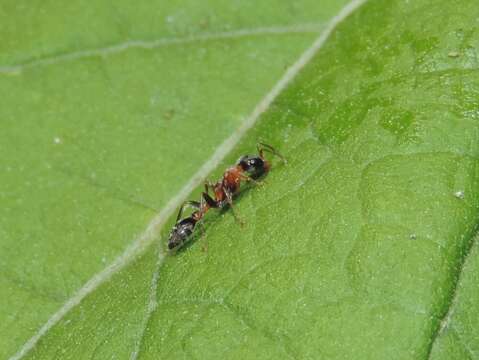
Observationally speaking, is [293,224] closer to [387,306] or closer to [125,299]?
[387,306]

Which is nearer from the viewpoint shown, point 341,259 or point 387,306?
point 387,306

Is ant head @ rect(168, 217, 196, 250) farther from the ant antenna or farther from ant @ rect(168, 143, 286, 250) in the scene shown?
the ant antenna

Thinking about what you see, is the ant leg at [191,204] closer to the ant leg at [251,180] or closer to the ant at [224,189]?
the ant at [224,189]

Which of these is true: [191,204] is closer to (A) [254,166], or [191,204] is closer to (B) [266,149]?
(A) [254,166]

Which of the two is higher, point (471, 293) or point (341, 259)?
point (341, 259)

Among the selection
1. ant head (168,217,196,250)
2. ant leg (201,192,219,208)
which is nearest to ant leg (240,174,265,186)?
ant leg (201,192,219,208)

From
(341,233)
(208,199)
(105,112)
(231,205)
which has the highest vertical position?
(105,112)

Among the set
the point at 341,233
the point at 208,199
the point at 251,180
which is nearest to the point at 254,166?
the point at 251,180

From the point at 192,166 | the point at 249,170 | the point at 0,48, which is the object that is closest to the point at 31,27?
the point at 0,48
